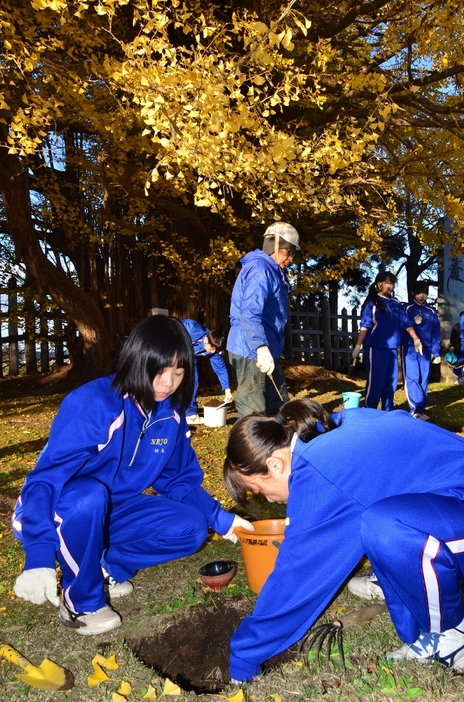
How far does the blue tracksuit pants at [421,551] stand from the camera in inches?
74.5

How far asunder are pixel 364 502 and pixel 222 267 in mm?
7539

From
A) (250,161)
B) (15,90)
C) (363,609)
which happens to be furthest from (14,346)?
(363,609)

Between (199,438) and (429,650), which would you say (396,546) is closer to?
(429,650)

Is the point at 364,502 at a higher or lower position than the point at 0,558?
higher

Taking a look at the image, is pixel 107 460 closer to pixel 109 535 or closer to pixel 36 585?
pixel 109 535

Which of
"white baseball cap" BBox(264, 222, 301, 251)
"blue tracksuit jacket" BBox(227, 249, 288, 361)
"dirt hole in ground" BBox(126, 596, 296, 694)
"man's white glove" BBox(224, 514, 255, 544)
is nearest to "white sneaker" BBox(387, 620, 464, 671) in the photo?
"dirt hole in ground" BBox(126, 596, 296, 694)

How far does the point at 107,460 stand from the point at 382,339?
16.3ft

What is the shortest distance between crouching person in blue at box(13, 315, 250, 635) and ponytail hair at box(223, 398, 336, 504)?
48 centimetres

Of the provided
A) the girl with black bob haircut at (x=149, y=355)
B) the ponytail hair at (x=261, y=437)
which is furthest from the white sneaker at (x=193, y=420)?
the ponytail hair at (x=261, y=437)

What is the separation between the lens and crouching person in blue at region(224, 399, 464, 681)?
1.93 m

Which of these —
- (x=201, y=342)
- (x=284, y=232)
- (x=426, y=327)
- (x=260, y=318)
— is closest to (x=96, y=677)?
(x=260, y=318)

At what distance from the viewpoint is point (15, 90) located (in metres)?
7.10

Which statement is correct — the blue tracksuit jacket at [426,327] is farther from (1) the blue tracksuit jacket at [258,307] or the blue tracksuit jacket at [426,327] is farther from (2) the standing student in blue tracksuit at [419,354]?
(1) the blue tracksuit jacket at [258,307]

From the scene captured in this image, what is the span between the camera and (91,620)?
8.02 ft
